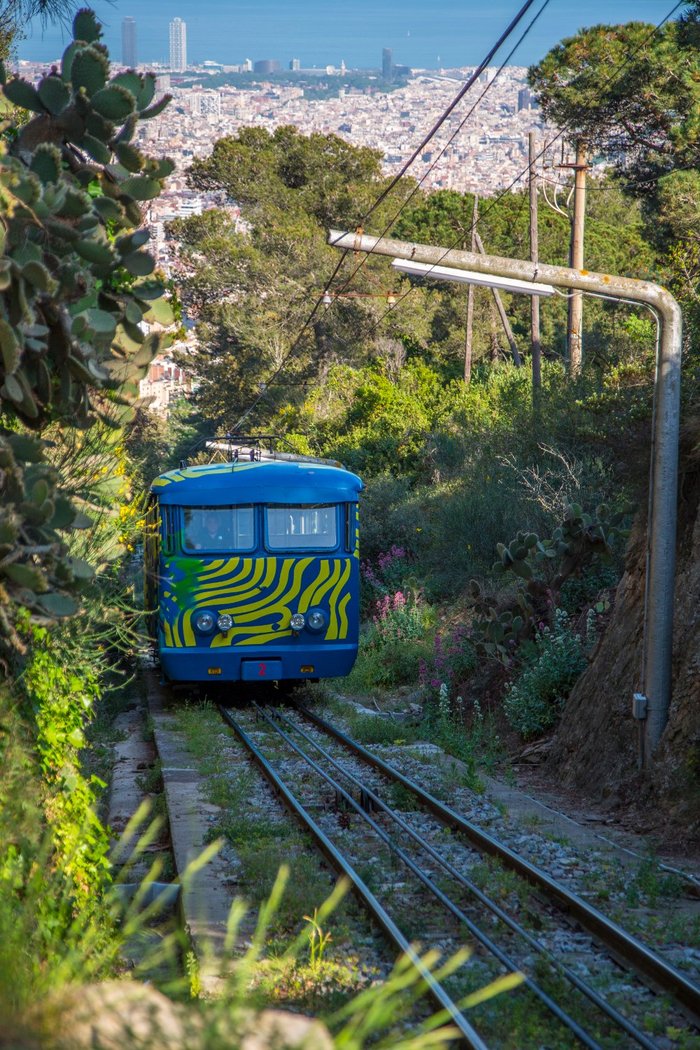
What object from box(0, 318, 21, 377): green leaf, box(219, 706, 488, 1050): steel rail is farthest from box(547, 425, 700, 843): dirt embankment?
box(0, 318, 21, 377): green leaf

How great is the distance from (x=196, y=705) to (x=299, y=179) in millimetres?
38645

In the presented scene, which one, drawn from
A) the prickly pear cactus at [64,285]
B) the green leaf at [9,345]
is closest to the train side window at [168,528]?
the prickly pear cactus at [64,285]

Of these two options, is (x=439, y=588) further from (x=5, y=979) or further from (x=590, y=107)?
(x=5, y=979)

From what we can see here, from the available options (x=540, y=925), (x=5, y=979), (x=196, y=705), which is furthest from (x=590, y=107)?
(x=5, y=979)

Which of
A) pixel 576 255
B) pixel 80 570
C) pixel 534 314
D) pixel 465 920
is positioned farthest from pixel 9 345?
pixel 534 314

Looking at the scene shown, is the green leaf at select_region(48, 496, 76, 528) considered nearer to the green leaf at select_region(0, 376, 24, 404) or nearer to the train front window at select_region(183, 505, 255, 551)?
the green leaf at select_region(0, 376, 24, 404)

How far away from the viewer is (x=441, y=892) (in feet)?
28.5

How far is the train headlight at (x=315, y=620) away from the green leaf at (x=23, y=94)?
1036 cm

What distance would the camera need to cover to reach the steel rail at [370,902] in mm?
5949

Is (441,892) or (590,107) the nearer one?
(441,892)

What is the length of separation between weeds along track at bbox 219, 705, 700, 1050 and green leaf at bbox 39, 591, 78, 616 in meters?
2.71

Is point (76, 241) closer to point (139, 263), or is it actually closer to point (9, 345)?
point (139, 263)

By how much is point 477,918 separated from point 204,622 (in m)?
9.15

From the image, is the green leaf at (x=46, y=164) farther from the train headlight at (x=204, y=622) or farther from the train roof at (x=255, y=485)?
the train headlight at (x=204, y=622)
